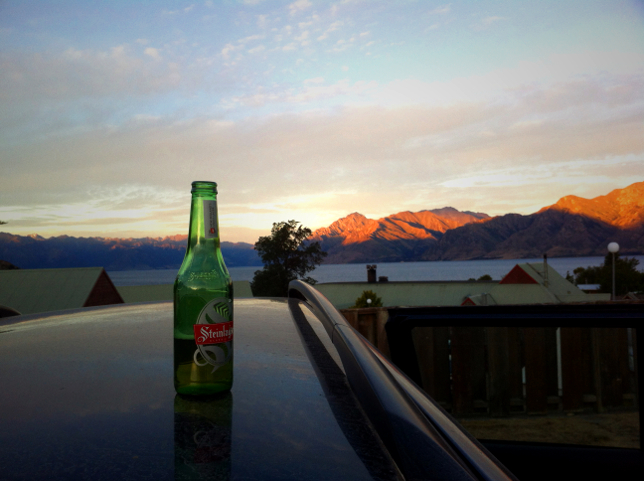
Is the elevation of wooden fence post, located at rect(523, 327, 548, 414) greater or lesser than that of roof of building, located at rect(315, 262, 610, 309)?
greater

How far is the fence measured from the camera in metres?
3.96

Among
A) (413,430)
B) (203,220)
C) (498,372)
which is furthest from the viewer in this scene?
(498,372)

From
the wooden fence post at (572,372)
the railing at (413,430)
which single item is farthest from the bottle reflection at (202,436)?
the wooden fence post at (572,372)

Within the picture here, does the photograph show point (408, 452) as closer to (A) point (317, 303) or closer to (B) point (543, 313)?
(A) point (317, 303)

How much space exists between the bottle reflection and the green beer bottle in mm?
50

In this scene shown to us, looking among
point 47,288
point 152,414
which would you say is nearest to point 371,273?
point 47,288

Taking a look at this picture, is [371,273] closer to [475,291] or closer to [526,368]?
[475,291]

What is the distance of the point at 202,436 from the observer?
71 centimetres

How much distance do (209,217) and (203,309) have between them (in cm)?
23

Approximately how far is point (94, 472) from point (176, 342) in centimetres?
40

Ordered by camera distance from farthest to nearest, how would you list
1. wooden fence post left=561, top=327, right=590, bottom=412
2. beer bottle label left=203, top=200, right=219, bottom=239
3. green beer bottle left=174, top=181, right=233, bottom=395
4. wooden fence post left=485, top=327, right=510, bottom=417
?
wooden fence post left=561, top=327, right=590, bottom=412, wooden fence post left=485, top=327, right=510, bottom=417, beer bottle label left=203, top=200, right=219, bottom=239, green beer bottle left=174, top=181, right=233, bottom=395

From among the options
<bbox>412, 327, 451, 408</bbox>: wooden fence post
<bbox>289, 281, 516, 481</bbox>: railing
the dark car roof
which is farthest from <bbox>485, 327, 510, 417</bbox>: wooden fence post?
<bbox>289, 281, 516, 481</bbox>: railing

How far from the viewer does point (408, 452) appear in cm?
62

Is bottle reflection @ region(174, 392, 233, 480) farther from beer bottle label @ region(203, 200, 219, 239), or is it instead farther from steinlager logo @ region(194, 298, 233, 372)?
beer bottle label @ region(203, 200, 219, 239)
